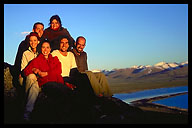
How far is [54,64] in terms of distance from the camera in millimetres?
7188

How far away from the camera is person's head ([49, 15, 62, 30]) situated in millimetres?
8210

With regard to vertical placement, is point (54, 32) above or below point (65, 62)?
above

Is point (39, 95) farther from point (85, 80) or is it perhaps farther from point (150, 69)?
point (150, 69)

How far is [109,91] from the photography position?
7.58 meters

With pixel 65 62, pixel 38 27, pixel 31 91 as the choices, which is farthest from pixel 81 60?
pixel 31 91

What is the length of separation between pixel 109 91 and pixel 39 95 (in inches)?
74.6

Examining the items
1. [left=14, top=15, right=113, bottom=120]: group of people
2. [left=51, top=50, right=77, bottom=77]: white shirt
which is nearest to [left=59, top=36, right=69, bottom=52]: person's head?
[left=14, top=15, right=113, bottom=120]: group of people

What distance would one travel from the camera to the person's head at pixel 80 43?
7.88 m

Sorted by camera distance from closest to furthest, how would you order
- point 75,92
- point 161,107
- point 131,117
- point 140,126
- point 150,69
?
point 140,126, point 131,117, point 75,92, point 161,107, point 150,69

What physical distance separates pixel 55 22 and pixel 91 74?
210 cm

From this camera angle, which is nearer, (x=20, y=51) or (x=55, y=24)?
(x=20, y=51)

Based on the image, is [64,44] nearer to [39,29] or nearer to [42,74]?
[39,29]

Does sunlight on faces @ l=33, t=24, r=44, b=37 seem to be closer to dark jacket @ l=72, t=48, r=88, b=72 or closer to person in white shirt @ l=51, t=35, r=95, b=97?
person in white shirt @ l=51, t=35, r=95, b=97

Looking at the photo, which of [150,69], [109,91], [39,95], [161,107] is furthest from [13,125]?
[150,69]
